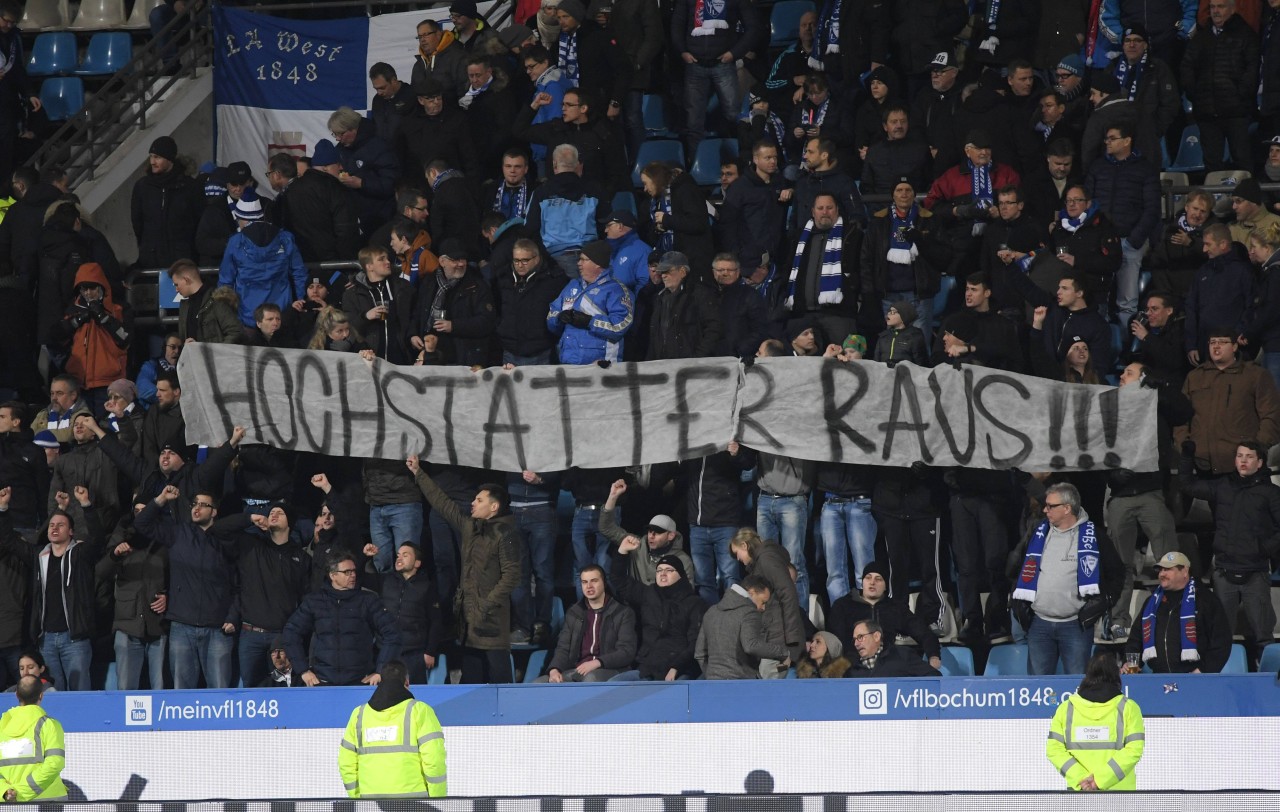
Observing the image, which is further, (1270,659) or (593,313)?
(593,313)

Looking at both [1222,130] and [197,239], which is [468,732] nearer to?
[197,239]

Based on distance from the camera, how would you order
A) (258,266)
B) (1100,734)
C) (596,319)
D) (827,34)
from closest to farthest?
(1100,734) < (596,319) < (258,266) < (827,34)

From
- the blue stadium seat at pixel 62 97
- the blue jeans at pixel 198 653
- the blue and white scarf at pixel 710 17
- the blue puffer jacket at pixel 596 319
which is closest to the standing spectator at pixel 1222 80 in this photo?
the blue and white scarf at pixel 710 17

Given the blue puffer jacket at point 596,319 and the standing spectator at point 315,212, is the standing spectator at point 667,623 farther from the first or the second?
the standing spectator at point 315,212

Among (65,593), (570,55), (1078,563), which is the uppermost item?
(570,55)

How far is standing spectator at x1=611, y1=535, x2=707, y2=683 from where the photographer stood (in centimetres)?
1352

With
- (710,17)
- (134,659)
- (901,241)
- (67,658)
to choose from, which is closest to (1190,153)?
(901,241)

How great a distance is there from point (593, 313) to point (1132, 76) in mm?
5661

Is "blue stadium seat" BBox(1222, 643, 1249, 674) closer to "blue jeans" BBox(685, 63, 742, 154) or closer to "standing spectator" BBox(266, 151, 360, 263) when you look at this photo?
"blue jeans" BBox(685, 63, 742, 154)

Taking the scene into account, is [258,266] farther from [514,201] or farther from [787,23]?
[787,23]

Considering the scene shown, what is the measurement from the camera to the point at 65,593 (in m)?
14.2

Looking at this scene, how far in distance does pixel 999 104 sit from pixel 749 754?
253 inches

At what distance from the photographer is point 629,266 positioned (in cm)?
1512

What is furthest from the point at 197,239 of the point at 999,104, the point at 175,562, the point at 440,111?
the point at 999,104
